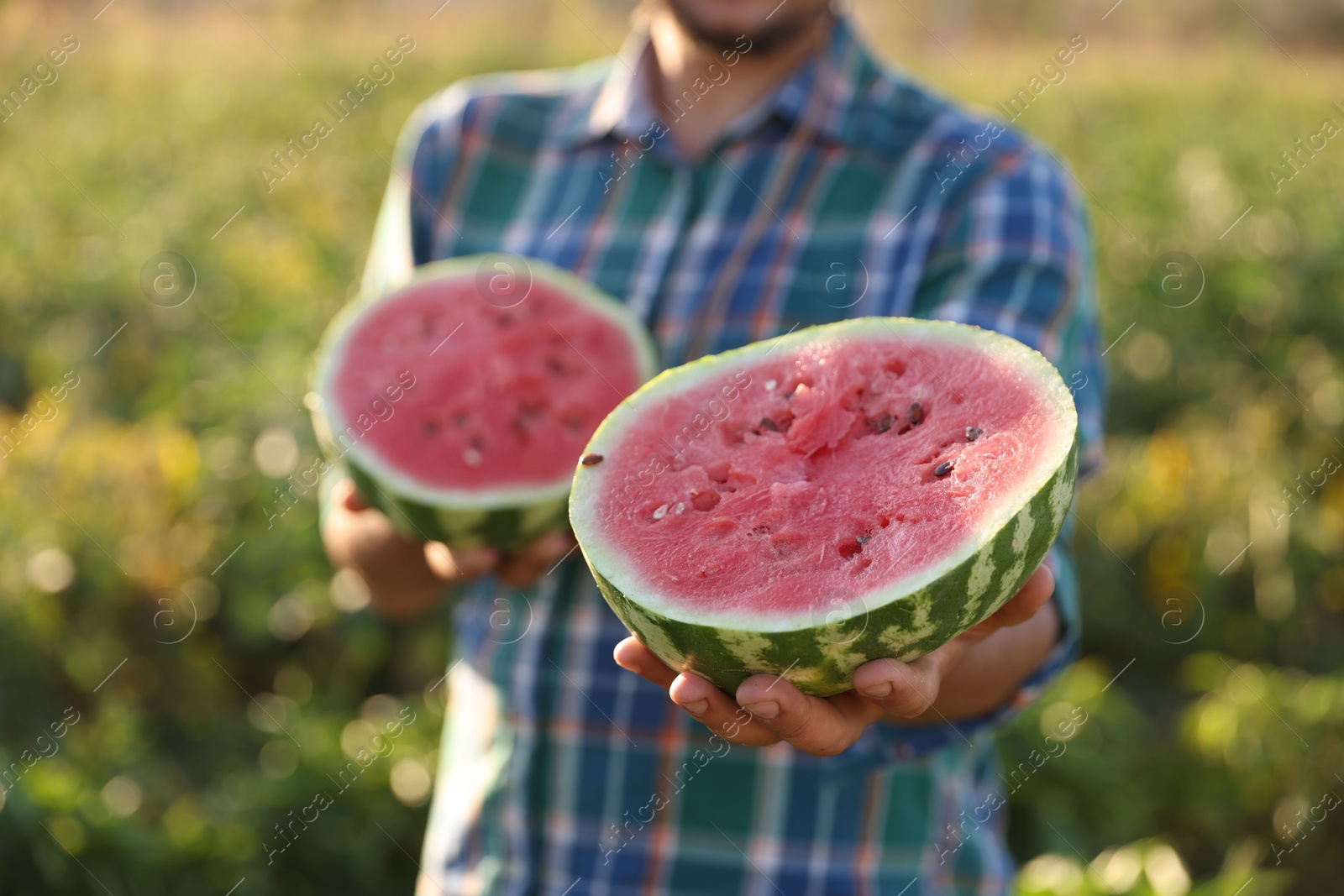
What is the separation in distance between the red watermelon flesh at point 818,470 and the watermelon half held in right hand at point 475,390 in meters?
0.47

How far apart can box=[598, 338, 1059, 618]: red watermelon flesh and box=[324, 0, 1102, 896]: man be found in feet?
1.16

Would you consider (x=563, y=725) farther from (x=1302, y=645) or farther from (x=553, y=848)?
(x=1302, y=645)

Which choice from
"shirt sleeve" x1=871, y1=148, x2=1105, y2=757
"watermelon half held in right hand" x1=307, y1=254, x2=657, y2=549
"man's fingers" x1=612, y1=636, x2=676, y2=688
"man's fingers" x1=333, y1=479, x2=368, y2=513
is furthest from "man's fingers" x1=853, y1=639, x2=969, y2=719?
"man's fingers" x1=333, y1=479, x2=368, y2=513

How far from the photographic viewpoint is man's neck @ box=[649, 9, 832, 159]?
216 cm

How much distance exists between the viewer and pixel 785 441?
1.47m

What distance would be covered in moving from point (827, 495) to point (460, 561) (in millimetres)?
719

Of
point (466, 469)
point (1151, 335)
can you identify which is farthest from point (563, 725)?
point (1151, 335)

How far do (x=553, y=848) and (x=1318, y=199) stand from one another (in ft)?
21.2

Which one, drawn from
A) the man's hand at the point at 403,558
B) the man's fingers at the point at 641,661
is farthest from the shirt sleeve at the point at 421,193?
the man's fingers at the point at 641,661

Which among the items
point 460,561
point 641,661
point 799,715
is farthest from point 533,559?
point 799,715

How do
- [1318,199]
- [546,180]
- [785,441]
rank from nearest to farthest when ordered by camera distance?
[785,441] < [546,180] < [1318,199]

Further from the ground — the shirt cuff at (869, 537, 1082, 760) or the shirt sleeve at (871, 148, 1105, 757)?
the shirt sleeve at (871, 148, 1105, 757)

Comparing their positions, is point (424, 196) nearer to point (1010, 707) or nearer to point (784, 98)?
point (784, 98)

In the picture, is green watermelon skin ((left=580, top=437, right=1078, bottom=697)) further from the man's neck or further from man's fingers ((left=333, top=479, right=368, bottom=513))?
the man's neck
